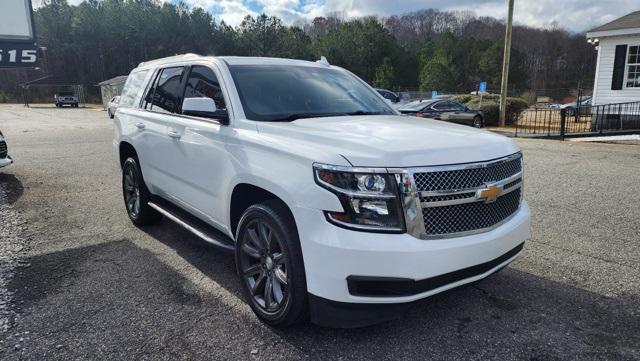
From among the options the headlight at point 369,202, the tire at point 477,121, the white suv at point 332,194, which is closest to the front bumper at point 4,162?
the white suv at point 332,194

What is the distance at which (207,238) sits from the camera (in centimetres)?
390

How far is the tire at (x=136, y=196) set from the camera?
544 cm

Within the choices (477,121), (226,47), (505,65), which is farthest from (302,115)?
(226,47)

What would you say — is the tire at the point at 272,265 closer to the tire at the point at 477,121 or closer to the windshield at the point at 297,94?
the windshield at the point at 297,94

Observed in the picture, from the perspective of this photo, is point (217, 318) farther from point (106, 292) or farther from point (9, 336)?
point (9, 336)

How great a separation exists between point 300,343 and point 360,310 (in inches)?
23.6

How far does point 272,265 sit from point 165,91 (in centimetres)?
265

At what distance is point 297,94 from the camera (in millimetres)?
4047

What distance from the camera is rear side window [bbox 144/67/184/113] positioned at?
4641mm

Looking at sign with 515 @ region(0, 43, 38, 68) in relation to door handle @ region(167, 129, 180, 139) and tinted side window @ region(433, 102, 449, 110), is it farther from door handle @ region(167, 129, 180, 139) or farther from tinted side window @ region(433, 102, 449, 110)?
tinted side window @ region(433, 102, 449, 110)

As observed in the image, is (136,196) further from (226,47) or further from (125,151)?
(226,47)

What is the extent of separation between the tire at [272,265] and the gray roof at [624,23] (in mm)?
19220

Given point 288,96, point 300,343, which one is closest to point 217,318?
point 300,343

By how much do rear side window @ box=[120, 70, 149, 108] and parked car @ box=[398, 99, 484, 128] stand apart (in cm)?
1400
